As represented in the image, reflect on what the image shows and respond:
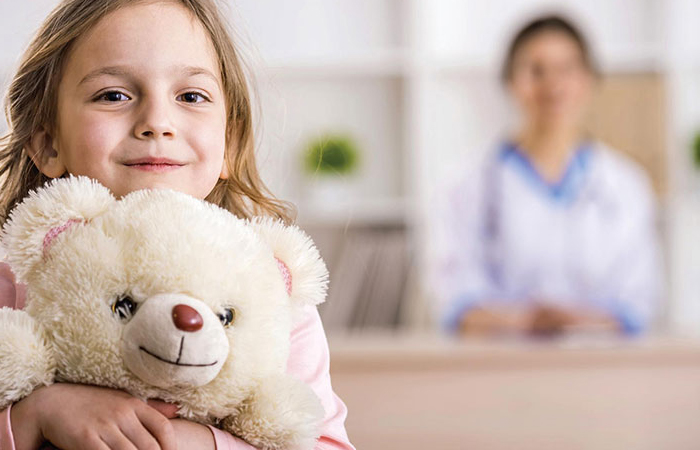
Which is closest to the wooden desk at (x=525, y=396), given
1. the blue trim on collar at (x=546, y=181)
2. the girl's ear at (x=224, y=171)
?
the blue trim on collar at (x=546, y=181)

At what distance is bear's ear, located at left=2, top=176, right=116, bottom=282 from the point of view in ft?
2.11

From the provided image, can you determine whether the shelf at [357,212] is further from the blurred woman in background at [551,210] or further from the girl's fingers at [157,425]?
the girl's fingers at [157,425]

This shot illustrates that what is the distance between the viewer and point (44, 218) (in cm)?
65

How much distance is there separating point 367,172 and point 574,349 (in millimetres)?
1382

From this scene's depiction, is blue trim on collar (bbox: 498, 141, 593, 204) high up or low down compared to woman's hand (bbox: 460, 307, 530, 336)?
up

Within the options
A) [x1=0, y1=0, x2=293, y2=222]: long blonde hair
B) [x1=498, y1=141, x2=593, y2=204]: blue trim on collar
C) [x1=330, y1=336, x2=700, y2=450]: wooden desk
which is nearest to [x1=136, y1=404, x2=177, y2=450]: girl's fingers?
[x1=0, y1=0, x2=293, y2=222]: long blonde hair

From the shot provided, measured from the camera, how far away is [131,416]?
630 mm

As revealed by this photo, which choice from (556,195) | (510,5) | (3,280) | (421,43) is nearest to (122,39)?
(3,280)

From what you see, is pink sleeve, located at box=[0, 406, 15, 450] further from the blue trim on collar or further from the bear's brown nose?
the blue trim on collar

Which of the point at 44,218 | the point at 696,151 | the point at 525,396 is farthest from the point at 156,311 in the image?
the point at 696,151

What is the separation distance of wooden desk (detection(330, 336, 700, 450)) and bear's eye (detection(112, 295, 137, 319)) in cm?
128

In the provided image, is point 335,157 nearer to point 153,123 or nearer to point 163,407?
point 153,123

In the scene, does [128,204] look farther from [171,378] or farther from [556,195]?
[556,195]

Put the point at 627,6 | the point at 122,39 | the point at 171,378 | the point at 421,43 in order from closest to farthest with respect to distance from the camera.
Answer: the point at 171,378
the point at 122,39
the point at 421,43
the point at 627,6
